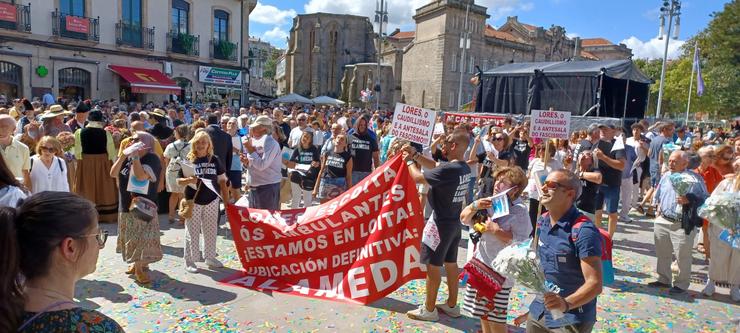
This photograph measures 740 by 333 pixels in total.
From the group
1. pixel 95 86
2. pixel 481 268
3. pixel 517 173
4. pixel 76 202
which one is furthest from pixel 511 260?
pixel 95 86

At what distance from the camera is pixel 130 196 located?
18.6ft

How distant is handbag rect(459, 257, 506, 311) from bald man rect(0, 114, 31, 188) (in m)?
4.63

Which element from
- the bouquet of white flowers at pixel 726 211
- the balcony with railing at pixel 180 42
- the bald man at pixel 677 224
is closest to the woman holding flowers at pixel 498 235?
the bouquet of white flowers at pixel 726 211

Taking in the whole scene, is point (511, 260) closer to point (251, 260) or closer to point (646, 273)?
point (251, 260)

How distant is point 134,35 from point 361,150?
72.4 feet

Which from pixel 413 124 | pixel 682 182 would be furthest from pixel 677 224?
pixel 413 124

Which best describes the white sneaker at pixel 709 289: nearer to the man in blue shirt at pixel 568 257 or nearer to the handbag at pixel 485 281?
the handbag at pixel 485 281

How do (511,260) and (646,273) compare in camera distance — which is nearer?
(511,260)

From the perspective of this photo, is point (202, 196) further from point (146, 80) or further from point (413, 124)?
point (146, 80)

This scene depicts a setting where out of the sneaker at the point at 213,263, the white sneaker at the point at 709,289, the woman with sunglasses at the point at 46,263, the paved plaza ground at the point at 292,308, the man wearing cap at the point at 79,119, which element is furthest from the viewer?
the man wearing cap at the point at 79,119

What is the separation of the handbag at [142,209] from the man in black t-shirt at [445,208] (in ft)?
10.1

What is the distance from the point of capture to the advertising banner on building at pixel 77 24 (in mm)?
22453

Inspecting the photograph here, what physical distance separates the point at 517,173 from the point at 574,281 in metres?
1.34

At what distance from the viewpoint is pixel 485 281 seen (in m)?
3.74
